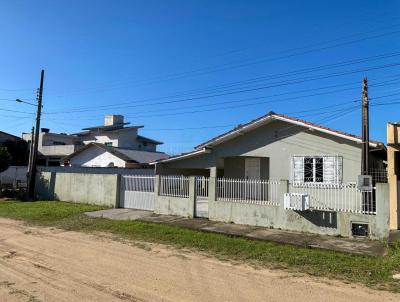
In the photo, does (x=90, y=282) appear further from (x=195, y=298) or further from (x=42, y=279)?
(x=195, y=298)

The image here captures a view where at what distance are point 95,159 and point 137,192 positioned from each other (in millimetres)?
17493

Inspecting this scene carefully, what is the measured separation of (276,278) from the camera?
8023mm

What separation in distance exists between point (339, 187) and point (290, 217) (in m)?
1.88

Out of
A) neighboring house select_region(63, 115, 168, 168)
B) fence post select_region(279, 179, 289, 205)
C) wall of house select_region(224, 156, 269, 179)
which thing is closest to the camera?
fence post select_region(279, 179, 289, 205)

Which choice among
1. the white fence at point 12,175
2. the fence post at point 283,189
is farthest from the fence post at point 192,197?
the white fence at point 12,175

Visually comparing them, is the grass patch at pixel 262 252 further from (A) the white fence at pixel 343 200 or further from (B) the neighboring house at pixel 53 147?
(B) the neighboring house at pixel 53 147

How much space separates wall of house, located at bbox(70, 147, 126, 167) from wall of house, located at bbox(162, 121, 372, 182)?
15260 millimetres

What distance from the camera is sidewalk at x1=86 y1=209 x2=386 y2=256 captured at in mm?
10875

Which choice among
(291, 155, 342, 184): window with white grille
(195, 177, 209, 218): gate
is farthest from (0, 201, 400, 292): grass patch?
(291, 155, 342, 184): window with white grille

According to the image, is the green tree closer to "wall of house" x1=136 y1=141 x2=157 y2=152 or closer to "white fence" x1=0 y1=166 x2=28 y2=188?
"white fence" x1=0 y1=166 x2=28 y2=188

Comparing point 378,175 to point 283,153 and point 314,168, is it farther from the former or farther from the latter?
point 283,153

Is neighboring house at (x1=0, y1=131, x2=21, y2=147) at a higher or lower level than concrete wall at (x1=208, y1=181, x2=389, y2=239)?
higher

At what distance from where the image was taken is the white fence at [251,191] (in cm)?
1418

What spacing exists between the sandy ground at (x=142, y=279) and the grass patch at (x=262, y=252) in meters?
0.67
